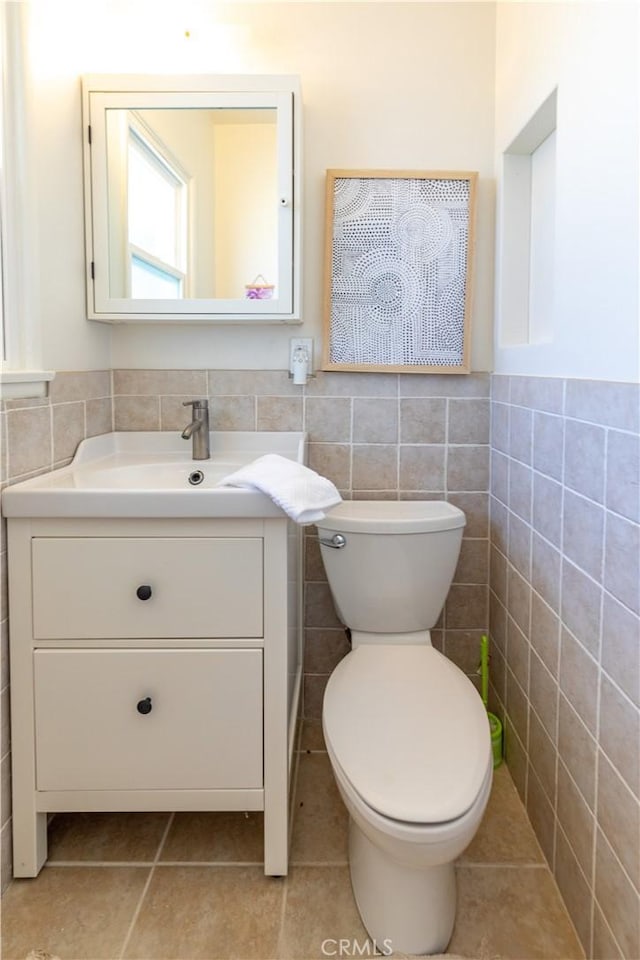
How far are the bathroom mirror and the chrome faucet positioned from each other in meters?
0.24

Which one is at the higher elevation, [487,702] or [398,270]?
[398,270]

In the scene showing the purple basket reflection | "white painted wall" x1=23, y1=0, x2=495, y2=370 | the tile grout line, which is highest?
"white painted wall" x1=23, y1=0, x2=495, y2=370

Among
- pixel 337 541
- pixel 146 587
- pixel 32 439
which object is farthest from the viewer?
pixel 337 541

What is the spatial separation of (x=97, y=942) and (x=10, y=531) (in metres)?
0.85

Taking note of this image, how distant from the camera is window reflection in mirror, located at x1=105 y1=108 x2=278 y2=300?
186 cm

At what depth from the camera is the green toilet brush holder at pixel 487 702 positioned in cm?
195

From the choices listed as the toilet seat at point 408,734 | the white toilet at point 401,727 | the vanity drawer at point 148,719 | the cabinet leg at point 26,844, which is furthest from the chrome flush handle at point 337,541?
the cabinet leg at point 26,844

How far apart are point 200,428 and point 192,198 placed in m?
0.63

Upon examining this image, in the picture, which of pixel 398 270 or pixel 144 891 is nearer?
pixel 144 891

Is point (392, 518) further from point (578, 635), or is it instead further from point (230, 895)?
point (230, 895)

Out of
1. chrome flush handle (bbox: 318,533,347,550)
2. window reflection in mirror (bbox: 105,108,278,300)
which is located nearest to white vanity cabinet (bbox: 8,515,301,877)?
chrome flush handle (bbox: 318,533,347,550)

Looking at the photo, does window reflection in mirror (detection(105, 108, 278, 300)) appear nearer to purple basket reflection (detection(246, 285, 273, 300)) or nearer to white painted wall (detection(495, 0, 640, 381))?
purple basket reflection (detection(246, 285, 273, 300))

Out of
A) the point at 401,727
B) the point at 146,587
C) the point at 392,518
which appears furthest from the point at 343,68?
the point at 401,727

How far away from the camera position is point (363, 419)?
2.10 m
